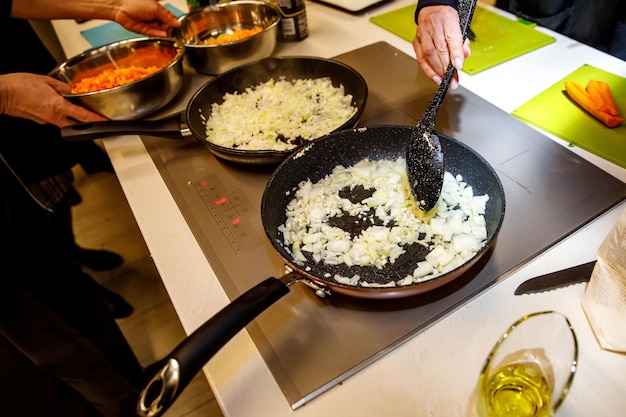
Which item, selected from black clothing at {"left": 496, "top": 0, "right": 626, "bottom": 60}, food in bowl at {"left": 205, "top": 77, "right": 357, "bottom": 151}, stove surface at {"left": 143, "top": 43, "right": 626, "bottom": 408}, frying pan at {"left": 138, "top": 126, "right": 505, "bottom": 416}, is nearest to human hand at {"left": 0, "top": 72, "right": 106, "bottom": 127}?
stove surface at {"left": 143, "top": 43, "right": 626, "bottom": 408}

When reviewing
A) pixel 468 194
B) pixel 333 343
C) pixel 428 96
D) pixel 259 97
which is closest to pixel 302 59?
pixel 259 97

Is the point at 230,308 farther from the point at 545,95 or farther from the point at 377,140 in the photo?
the point at 545,95

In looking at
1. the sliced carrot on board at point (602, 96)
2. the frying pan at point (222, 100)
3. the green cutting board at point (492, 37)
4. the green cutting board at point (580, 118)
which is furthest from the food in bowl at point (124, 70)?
the sliced carrot on board at point (602, 96)

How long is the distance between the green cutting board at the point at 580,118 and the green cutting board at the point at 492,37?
7.4 inches

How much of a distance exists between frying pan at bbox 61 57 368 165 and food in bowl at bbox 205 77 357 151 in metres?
0.02

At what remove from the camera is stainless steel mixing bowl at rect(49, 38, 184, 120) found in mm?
1134

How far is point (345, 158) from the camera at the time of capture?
3.17ft

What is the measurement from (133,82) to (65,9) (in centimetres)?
46

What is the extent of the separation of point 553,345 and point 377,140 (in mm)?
553

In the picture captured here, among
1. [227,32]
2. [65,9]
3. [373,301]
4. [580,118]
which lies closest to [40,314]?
[373,301]

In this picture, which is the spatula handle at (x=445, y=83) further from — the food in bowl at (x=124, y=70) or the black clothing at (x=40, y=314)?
the black clothing at (x=40, y=314)

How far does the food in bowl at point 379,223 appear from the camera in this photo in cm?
74

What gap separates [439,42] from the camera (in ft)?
3.12

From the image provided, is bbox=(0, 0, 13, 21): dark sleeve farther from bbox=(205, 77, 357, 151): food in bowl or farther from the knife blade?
the knife blade
